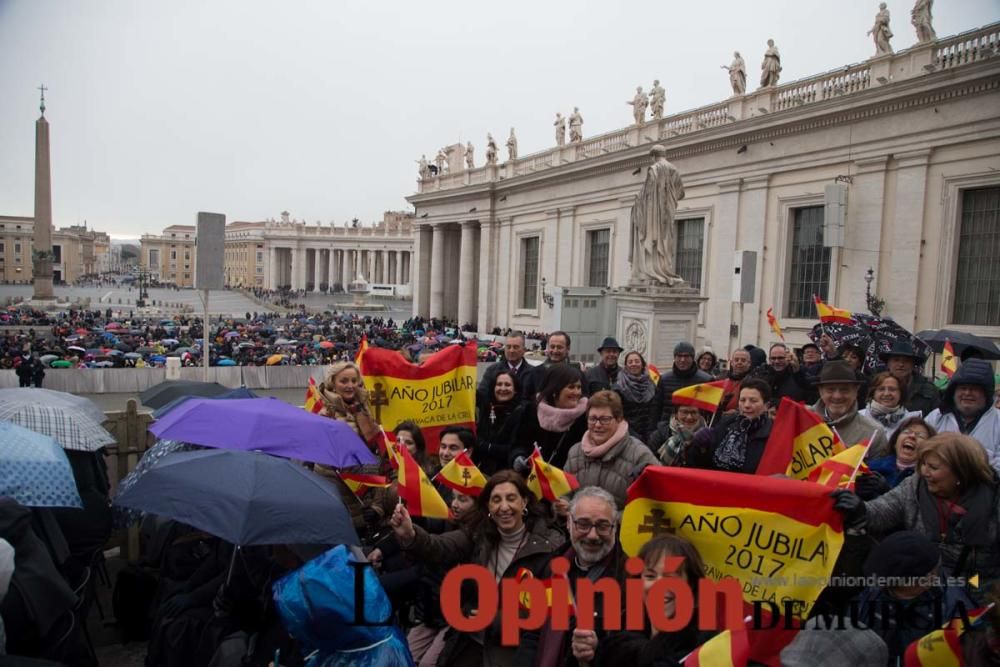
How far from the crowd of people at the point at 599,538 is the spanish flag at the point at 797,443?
29cm

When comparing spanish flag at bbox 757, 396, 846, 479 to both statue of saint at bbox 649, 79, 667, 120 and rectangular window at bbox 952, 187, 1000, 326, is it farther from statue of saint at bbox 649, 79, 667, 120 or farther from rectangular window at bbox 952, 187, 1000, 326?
statue of saint at bbox 649, 79, 667, 120

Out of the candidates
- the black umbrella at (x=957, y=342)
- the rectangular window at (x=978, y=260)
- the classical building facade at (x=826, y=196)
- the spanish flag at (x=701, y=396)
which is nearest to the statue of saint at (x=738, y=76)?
the classical building facade at (x=826, y=196)

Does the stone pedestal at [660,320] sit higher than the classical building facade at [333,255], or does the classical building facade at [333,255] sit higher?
the classical building facade at [333,255]

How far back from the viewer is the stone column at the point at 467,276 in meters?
41.5

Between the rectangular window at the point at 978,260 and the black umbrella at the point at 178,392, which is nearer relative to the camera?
the black umbrella at the point at 178,392

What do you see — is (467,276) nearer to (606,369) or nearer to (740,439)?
(606,369)

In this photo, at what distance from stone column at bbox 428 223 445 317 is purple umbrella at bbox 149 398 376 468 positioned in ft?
130

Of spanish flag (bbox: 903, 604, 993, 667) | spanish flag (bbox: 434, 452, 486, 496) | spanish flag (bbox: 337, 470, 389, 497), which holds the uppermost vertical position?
spanish flag (bbox: 434, 452, 486, 496)

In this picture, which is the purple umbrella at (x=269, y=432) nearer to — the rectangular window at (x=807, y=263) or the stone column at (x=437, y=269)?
the rectangular window at (x=807, y=263)

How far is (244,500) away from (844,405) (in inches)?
161

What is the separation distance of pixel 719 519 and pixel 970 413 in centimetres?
281

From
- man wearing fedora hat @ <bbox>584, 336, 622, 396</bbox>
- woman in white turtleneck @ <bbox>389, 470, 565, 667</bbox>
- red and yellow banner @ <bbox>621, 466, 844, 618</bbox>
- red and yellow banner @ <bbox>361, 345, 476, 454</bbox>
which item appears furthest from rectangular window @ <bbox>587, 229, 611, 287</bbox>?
red and yellow banner @ <bbox>621, 466, 844, 618</bbox>

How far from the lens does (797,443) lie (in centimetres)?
441

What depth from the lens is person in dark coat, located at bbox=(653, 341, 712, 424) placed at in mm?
7281
